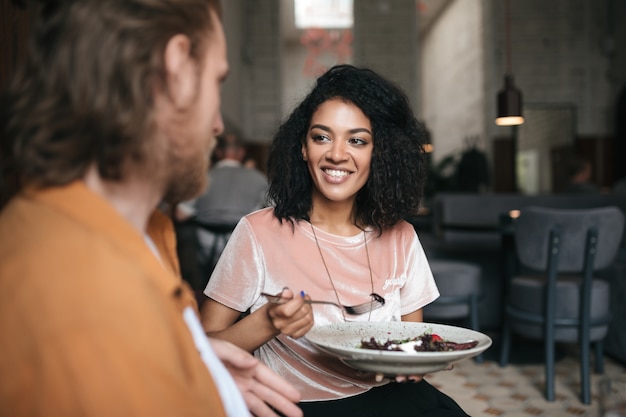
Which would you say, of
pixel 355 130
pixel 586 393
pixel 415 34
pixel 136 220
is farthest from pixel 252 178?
pixel 415 34

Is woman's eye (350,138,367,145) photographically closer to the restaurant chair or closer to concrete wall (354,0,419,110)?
the restaurant chair

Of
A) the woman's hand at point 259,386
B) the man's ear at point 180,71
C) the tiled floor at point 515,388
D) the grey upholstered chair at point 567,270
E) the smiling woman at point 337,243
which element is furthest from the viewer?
the grey upholstered chair at point 567,270

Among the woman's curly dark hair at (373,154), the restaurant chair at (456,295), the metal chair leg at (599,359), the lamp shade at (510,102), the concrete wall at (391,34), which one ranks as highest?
the concrete wall at (391,34)

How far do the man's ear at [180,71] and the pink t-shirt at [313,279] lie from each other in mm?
818

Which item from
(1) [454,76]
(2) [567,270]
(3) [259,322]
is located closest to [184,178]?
(3) [259,322]

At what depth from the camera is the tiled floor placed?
3.14 metres

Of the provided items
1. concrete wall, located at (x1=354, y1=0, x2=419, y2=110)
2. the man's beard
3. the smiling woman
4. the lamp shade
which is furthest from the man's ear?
concrete wall, located at (x1=354, y1=0, x2=419, y2=110)

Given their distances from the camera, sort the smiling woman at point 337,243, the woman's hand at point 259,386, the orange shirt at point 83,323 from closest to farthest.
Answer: the orange shirt at point 83,323
the woman's hand at point 259,386
the smiling woman at point 337,243

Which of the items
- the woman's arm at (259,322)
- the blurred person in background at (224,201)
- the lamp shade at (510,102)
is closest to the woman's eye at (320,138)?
the woman's arm at (259,322)

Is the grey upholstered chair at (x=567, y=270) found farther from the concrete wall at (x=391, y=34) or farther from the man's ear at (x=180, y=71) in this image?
the concrete wall at (x=391, y=34)

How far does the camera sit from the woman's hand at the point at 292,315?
1.14 metres

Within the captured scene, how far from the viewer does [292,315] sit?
115 centimetres

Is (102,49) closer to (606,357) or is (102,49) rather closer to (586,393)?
(586,393)

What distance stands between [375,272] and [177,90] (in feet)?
3.20
